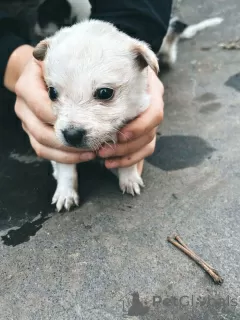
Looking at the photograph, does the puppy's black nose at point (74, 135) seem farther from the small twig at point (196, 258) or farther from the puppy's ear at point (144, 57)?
the small twig at point (196, 258)

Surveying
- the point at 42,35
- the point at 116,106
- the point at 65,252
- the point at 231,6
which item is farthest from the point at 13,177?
the point at 231,6

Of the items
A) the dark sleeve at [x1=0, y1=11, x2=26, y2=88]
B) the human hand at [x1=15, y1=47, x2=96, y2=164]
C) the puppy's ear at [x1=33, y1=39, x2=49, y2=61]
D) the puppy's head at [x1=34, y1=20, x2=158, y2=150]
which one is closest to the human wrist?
the dark sleeve at [x1=0, y1=11, x2=26, y2=88]

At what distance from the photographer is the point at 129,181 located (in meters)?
2.47

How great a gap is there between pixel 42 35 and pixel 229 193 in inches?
71.3

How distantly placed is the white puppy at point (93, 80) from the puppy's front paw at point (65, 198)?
45cm

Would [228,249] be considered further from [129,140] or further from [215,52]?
[215,52]

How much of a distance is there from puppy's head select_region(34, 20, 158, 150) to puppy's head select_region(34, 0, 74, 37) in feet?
3.93

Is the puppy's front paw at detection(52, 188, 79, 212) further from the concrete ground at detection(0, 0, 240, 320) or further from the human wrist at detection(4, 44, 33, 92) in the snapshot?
the human wrist at detection(4, 44, 33, 92)

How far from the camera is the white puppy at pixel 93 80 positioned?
1862 mm

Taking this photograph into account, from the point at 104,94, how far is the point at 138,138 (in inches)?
16.2

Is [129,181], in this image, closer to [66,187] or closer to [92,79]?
[66,187]

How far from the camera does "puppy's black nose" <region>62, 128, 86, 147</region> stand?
185 cm

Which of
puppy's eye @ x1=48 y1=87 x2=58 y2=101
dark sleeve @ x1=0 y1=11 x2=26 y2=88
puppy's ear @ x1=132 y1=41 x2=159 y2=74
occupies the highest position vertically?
puppy's ear @ x1=132 y1=41 x2=159 y2=74

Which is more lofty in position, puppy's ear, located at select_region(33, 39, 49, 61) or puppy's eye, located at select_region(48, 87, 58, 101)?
puppy's ear, located at select_region(33, 39, 49, 61)
